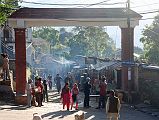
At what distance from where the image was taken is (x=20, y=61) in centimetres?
2691

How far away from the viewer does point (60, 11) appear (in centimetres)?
2738

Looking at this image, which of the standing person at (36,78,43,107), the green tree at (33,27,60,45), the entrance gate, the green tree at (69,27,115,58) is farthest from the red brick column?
the green tree at (33,27,60,45)

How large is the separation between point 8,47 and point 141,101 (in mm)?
26234

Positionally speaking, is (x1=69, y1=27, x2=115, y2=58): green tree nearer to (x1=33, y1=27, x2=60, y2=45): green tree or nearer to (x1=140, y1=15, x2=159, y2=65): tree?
(x1=33, y1=27, x2=60, y2=45): green tree

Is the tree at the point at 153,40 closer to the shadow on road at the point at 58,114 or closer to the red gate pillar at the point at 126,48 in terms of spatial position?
the red gate pillar at the point at 126,48

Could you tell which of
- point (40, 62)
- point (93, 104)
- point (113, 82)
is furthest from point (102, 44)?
point (93, 104)

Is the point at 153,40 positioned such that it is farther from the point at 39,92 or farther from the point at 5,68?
the point at 39,92

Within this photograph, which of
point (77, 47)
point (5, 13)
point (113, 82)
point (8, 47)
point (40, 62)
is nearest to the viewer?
point (5, 13)

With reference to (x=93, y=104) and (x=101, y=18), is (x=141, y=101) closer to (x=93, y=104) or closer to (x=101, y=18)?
(x=93, y=104)

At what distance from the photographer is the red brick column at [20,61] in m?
26.7

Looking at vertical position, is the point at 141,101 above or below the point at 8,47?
below

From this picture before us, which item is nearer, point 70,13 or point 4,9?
point 70,13

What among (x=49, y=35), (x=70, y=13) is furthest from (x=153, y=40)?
(x=49, y=35)

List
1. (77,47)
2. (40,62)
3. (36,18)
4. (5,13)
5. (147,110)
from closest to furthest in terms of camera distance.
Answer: (147,110) → (36,18) → (5,13) → (40,62) → (77,47)
